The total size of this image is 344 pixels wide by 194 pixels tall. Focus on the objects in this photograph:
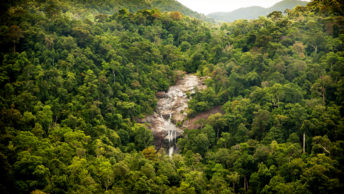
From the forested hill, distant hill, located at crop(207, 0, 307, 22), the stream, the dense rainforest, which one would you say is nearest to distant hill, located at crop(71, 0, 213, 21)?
the forested hill

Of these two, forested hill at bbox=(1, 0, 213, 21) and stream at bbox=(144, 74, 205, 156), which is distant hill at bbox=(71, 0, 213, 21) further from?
stream at bbox=(144, 74, 205, 156)

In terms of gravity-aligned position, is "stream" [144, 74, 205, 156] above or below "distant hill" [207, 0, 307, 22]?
below

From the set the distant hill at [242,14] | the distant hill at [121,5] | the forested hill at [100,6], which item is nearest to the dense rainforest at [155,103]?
the forested hill at [100,6]

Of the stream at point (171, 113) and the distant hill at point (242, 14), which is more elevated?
the distant hill at point (242, 14)

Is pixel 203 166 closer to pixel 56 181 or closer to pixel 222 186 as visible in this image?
pixel 222 186

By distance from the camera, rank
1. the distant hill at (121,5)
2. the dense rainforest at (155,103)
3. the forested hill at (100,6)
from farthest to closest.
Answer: the distant hill at (121,5) → the forested hill at (100,6) → the dense rainforest at (155,103)

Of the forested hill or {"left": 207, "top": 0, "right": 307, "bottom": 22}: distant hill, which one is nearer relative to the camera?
the forested hill

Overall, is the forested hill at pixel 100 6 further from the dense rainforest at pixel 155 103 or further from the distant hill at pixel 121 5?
the dense rainforest at pixel 155 103
